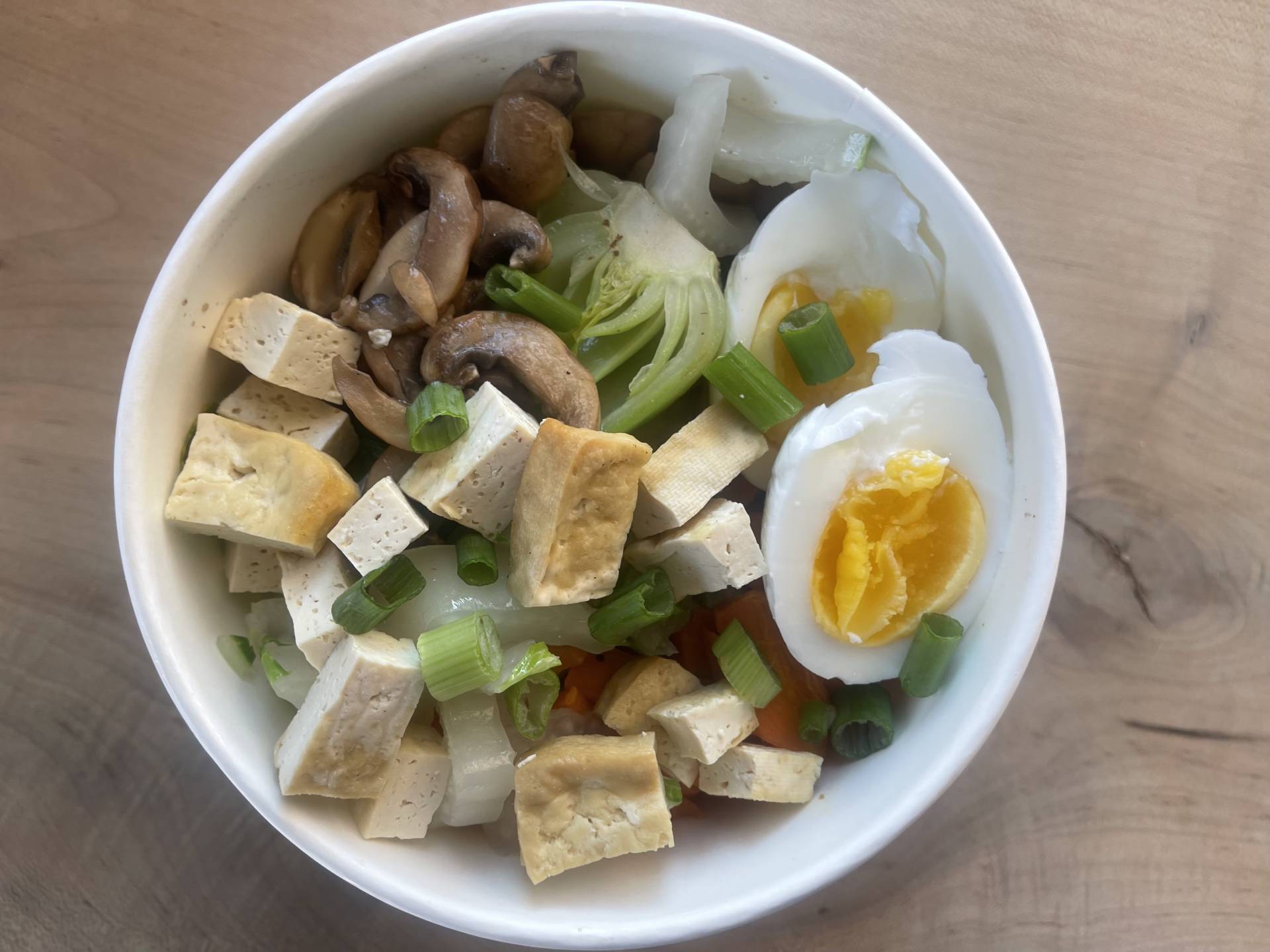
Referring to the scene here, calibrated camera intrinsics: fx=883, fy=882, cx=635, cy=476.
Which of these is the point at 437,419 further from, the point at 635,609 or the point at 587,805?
the point at 587,805

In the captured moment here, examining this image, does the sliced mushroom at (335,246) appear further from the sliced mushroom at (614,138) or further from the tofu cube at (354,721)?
the tofu cube at (354,721)

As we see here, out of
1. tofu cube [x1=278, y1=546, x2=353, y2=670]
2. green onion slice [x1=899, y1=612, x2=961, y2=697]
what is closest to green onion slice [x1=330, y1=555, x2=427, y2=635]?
tofu cube [x1=278, y1=546, x2=353, y2=670]

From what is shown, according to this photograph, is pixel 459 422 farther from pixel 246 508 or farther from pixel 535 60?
pixel 535 60

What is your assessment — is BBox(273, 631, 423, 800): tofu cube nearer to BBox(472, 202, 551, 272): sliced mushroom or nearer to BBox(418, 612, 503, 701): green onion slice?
BBox(418, 612, 503, 701): green onion slice

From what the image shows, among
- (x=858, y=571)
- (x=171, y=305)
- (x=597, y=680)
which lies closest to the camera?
(x=171, y=305)

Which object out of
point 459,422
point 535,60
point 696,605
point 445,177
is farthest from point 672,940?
point 535,60

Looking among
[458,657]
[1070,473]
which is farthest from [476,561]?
[1070,473]
